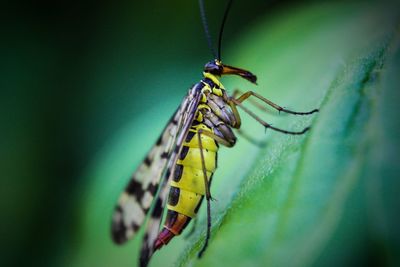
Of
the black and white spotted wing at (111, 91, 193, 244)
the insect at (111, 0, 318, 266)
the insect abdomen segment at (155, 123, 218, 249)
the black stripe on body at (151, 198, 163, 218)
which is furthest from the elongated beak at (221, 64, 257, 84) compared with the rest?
the black stripe on body at (151, 198, 163, 218)

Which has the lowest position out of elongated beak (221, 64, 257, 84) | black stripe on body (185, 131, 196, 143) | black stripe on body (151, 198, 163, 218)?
black stripe on body (151, 198, 163, 218)

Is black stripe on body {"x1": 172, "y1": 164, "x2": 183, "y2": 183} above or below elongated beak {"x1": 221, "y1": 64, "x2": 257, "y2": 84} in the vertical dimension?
below

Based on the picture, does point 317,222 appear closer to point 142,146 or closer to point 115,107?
point 142,146

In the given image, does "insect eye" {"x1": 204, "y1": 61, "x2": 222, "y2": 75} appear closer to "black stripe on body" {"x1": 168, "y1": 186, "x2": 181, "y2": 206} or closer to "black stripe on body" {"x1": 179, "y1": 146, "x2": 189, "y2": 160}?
"black stripe on body" {"x1": 179, "y1": 146, "x2": 189, "y2": 160}

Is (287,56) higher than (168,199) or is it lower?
higher

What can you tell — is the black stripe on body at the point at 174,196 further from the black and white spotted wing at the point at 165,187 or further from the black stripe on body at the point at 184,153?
the black stripe on body at the point at 184,153

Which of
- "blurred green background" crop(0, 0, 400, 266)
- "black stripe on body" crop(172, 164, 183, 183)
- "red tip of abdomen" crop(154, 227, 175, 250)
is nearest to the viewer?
A: "blurred green background" crop(0, 0, 400, 266)

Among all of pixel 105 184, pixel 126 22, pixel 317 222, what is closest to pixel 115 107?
pixel 126 22

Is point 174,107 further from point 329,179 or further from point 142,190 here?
point 329,179

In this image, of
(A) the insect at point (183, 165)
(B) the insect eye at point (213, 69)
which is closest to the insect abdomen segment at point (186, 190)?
(A) the insect at point (183, 165)

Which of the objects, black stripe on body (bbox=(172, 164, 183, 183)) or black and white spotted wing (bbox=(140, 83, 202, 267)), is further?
black stripe on body (bbox=(172, 164, 183, 183))
